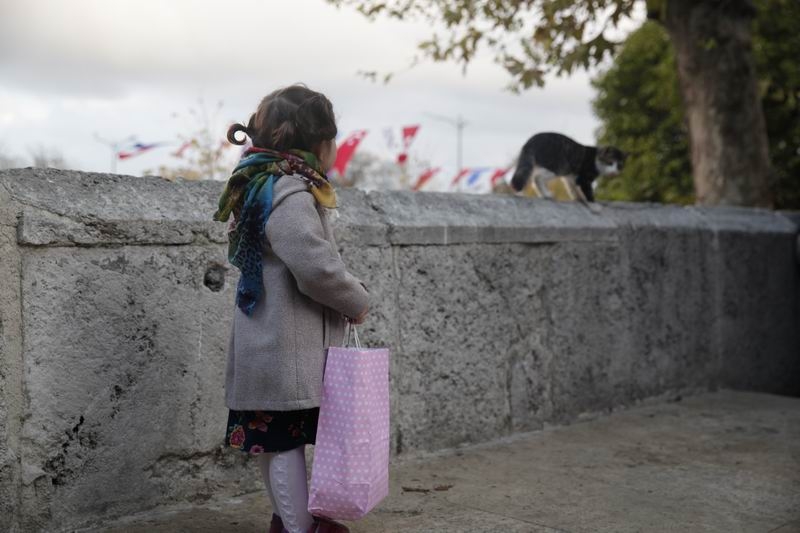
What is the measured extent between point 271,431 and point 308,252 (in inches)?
21.0

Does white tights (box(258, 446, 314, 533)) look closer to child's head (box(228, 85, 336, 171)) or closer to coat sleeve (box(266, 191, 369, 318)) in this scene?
coat sleeve (box(266, 191, 369, 318))

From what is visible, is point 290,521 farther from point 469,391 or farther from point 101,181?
point 469,391

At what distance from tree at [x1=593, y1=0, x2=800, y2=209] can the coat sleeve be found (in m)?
13.9

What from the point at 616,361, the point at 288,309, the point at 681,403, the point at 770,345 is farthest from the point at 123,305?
the point at 770,345

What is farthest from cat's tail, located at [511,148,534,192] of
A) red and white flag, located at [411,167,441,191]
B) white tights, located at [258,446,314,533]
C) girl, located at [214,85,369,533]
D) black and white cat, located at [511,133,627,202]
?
red and white flag, located at [411,167,441,191]

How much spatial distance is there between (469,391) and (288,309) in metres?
1.75

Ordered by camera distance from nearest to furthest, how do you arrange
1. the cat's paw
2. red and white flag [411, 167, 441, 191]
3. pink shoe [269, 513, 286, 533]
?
pink shoe [269, 513, 286, 533] < the cat's paw < red and white flag [411, 167, 441, 191]

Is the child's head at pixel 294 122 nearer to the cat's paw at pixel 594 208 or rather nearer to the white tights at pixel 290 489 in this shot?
the white tights at pixel 290 489

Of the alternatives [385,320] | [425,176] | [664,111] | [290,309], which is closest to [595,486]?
[385,320]

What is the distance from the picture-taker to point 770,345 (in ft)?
21.6

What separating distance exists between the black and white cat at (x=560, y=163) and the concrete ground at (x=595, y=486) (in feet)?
4.15

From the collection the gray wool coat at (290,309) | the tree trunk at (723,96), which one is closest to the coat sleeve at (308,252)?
the gray wool coat at (290,309)

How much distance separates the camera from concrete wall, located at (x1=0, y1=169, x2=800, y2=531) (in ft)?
8.75

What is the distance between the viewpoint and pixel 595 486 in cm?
350
